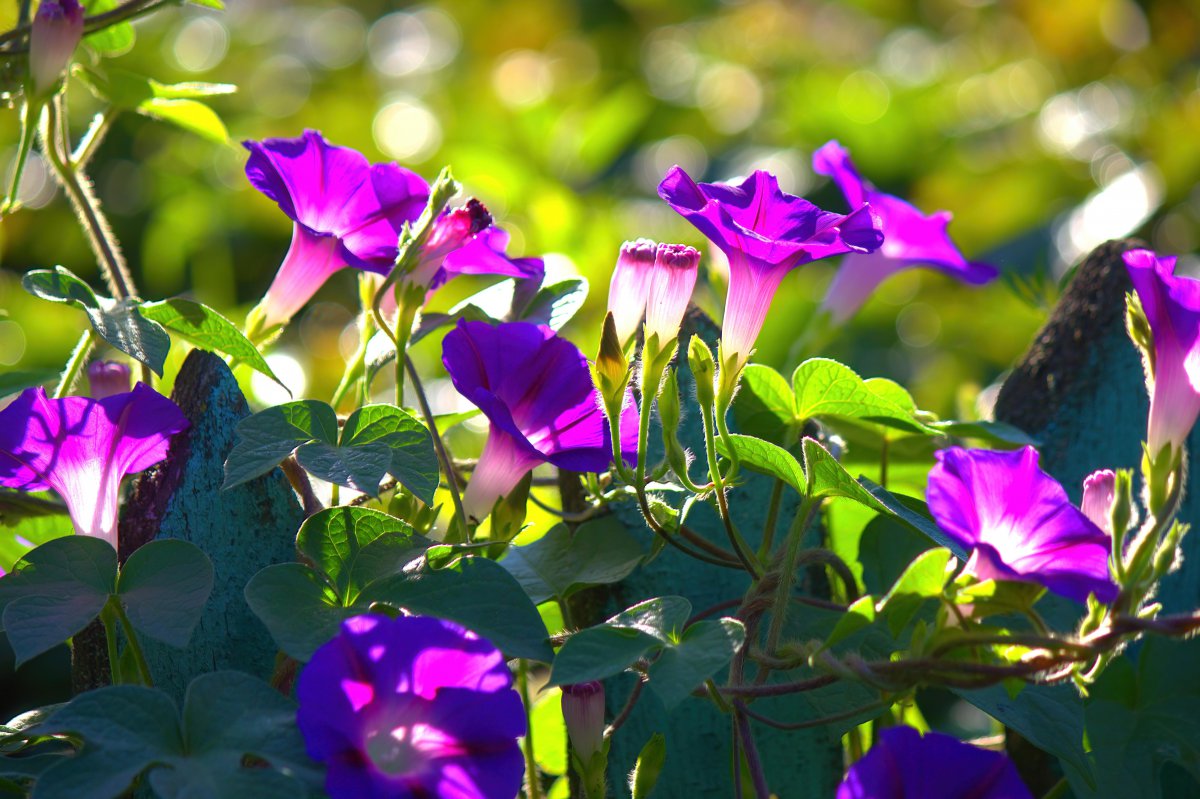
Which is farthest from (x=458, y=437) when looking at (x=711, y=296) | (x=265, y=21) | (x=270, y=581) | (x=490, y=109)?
(x=265, y=21)

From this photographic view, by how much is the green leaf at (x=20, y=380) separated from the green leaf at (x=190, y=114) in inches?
8.5

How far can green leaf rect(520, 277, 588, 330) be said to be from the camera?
0.77m

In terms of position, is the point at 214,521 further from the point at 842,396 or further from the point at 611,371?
the point at 842,396

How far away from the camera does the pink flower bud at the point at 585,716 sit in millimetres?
609

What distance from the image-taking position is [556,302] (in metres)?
0.79

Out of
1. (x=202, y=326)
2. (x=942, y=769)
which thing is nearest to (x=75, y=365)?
(x=202, y=326)

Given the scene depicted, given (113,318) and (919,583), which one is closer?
(919,583)

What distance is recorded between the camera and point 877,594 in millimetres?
782

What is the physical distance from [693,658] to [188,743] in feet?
0.76

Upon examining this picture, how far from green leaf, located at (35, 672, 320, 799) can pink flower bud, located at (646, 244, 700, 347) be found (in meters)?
0.28

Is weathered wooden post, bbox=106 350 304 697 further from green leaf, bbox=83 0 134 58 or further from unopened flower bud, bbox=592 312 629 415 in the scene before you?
green leaf, bbox=83 0 134 58

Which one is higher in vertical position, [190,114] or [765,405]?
[190,114]

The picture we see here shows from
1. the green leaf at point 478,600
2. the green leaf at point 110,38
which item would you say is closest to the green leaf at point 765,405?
the green leaf at point 478,600

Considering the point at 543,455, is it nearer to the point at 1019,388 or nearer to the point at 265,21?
the point at 1019,388
